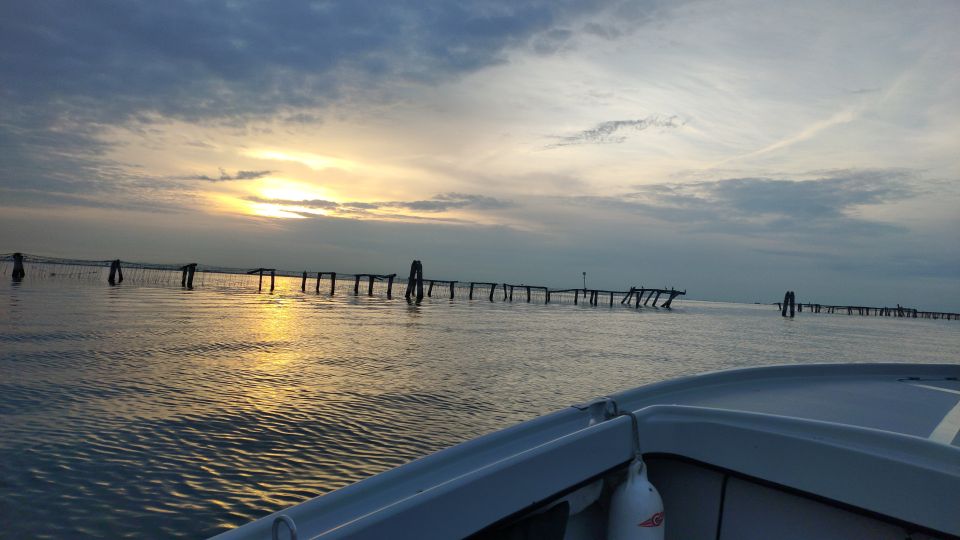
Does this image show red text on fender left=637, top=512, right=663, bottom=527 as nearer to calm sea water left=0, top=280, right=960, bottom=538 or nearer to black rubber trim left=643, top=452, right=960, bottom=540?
black rubber trim left=643, top=452, right=960, bottom=540

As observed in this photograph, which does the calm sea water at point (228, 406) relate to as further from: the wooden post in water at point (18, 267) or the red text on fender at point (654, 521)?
the wooden post in water at point (18, 267)

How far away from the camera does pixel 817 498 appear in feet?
6.62

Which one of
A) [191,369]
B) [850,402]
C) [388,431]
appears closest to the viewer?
[850,402]

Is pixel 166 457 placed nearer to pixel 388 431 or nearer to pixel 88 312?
pixel 388 431

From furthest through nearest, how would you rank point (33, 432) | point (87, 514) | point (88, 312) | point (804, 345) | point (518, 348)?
point (804, 345)
point (88, 312)
point (518, 348)
point (33, 432)
point (87, 514)

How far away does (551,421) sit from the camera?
8.37ft

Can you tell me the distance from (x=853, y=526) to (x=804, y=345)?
2255 centimetres

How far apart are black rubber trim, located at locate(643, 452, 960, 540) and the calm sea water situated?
10.1ft

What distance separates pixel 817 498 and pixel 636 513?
24.6 inches

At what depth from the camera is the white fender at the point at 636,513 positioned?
6.81 feet

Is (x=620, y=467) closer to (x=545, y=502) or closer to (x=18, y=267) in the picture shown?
(x=545, y=502)

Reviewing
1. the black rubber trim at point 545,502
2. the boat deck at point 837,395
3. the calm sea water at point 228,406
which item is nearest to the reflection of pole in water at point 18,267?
the calm sea water at point 228,406

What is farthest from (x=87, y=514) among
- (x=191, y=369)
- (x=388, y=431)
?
(x=191, y=369)

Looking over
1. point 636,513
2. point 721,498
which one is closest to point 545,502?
point 636,513
